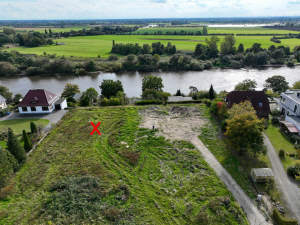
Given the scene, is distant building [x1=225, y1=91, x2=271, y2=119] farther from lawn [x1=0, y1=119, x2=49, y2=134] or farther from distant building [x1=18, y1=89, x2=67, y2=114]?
lawn [x1=0, y1=119, x2=49, y2=134]

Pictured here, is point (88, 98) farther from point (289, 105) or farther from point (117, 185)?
point (289, 105)

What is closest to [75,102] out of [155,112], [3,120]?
[3,120]

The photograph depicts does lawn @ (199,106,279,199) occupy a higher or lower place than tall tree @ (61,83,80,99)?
lower

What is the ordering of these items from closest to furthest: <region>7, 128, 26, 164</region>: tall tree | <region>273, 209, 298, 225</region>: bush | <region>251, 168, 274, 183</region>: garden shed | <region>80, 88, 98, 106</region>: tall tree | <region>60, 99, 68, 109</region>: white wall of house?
<region>273, 209, 298, 225</region>: bush
<region>251, 168, 274, 183</region>: garden shed
<region>7, 128, 26, 164</region>: tall tree
<region>60, 99, 68, 109</region>: white wall of house
<region>80, 88, 98, 106</region>: tall tree


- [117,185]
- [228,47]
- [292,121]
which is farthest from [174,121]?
[228,47]

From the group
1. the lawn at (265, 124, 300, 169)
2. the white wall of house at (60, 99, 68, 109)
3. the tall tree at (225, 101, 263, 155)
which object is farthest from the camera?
the white wall of house at (60, 99, 68, 109)

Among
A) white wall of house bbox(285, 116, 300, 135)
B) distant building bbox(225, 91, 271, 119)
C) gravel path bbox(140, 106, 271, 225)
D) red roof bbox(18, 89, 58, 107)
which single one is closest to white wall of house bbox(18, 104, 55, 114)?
red roof bbox(18, 89, 58, 107)
